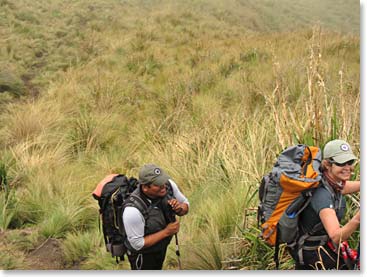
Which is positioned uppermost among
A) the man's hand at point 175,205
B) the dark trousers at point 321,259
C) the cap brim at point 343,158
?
the cap brim at point 343,158


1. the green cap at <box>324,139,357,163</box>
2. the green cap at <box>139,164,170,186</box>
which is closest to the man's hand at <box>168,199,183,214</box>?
the green cap at <box>139,164,170,186</box>

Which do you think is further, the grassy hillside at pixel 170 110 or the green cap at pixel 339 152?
the grassy hillside at pixel 170 110

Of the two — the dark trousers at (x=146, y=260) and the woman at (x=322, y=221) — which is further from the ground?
the woman at (x=322, y=221)

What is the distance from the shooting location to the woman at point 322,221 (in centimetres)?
277

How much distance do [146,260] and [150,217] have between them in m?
0.33

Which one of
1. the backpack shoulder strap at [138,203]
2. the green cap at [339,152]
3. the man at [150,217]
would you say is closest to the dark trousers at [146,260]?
the man at [150,217]

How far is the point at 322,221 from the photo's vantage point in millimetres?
2719

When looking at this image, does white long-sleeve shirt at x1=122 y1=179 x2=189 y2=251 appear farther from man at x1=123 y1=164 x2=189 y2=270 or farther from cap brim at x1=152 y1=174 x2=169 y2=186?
cap brim at x1=152 y1=174 x2=169 y2=186

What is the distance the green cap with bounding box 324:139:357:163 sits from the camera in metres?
2.82

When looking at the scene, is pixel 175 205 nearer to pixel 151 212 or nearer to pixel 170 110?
pixel 151 212

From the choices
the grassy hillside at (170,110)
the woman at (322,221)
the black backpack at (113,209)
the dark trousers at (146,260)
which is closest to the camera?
the woman at (322,221)

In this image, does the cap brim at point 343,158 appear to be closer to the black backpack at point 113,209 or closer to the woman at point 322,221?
the woman at point 322,221

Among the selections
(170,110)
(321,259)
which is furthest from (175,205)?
(170,110)

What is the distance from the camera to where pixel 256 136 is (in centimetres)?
538
